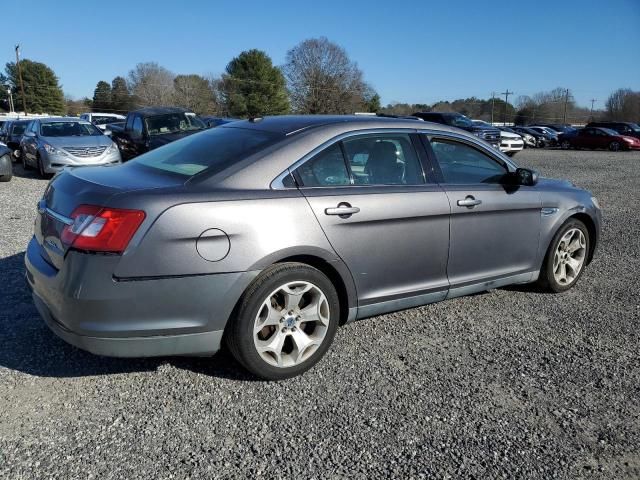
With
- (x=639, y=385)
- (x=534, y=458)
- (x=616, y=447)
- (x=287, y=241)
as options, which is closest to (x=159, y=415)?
(x=287, y=241)

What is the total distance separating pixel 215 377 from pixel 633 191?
12.3 metres

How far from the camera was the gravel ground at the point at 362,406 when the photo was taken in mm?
2449

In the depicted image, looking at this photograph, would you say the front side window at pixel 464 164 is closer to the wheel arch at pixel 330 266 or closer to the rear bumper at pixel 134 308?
the wheel arch at pixel 330 266

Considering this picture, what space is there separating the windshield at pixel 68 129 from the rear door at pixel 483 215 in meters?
11.6

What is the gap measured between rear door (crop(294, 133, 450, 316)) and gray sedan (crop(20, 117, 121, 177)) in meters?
10.2

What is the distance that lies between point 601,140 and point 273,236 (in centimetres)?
3384

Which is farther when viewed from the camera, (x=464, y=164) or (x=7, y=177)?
(x=7, y=177)

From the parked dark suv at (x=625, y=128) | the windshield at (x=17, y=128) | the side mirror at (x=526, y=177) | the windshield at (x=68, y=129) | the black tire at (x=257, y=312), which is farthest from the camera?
the parked dark suv at (x=625, y=128)

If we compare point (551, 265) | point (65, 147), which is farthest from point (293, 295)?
point (65, 147)

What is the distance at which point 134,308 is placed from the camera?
2.73 m

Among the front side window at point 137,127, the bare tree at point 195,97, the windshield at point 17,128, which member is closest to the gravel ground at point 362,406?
the front side window at point 137,127

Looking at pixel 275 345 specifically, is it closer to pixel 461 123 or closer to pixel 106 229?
pixel 106 229

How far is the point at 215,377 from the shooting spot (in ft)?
10.6

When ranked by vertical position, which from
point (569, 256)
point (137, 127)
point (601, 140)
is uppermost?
point (601, 140)
